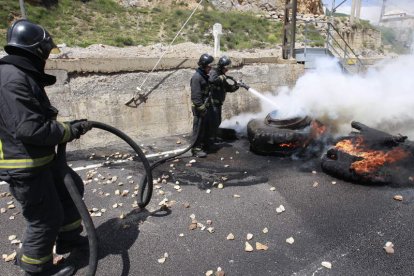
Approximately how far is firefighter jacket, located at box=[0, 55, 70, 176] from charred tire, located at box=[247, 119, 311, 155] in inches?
165

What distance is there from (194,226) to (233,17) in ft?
78.8

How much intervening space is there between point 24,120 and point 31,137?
0.15 meters

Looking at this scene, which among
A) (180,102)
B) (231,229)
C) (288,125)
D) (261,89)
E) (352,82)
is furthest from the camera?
(261,89)

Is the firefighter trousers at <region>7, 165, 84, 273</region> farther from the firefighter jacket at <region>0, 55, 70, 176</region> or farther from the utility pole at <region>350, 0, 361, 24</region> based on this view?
the utility pole at <region>350, 0, 361, 24</region>

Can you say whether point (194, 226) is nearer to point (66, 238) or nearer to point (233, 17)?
point (66, 238)

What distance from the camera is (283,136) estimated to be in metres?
6.13

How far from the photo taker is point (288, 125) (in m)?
6.38

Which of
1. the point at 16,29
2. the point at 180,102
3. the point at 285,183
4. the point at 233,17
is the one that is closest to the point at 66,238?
the point at 16,29

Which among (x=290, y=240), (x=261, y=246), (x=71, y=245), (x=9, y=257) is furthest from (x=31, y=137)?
(x=290, y=240)

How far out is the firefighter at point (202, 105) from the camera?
6.30 metres

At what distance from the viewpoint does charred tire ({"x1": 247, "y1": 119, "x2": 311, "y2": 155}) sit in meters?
6.14

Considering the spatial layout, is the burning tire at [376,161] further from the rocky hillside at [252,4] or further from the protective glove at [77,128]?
the rocky hillside at [252,4]

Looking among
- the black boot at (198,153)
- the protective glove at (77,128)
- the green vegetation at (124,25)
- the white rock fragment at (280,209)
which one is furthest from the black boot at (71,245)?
the green vegetation at (124,25)

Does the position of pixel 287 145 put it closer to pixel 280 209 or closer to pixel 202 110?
pixel 202 110
